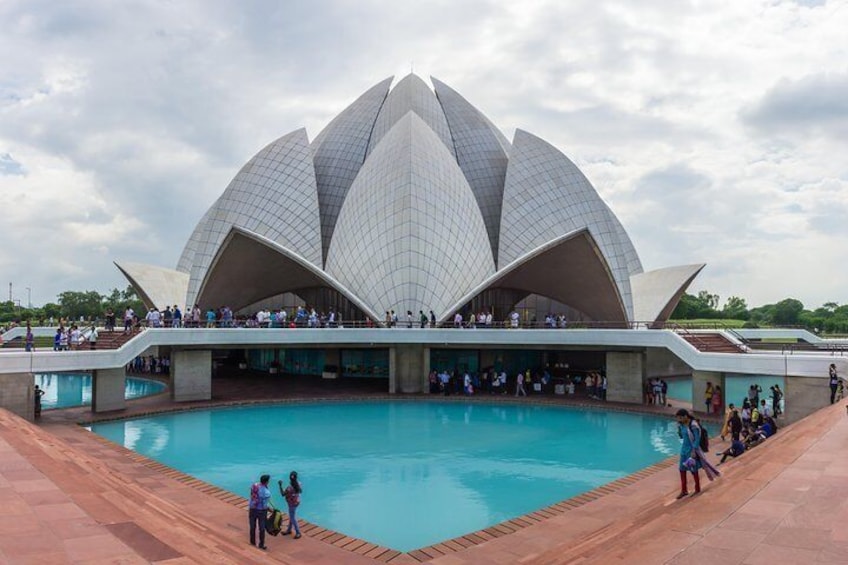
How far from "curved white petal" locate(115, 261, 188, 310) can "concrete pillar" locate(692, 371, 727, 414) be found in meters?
27.7

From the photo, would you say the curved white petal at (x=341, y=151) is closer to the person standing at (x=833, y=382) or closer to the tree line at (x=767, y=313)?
the person standing at (x=833, y=382)

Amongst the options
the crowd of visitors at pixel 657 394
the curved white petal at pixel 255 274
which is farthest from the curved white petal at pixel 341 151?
the crowd of visitors at pixel 657 394

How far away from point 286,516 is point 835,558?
621 cm

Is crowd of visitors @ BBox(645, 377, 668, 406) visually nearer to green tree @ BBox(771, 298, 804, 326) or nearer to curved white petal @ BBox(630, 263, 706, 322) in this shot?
curved white petal @ BBox(630, 263, 706, 322)

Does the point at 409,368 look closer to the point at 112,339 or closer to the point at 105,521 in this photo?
the point at 112,339

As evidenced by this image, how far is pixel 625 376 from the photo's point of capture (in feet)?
67.5

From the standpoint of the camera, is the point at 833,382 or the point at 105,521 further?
the point at 833,382

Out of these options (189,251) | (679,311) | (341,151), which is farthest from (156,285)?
(679,311)

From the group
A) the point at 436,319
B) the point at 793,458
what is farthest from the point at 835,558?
the point at 436,319

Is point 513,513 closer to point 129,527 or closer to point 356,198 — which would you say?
point 129,527

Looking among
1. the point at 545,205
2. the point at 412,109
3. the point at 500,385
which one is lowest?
the point at 500,385

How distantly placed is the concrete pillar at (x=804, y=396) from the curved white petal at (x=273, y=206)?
69.3 feet

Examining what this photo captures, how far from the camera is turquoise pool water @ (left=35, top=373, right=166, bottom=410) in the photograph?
70.8ft

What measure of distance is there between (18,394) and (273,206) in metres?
17.6
